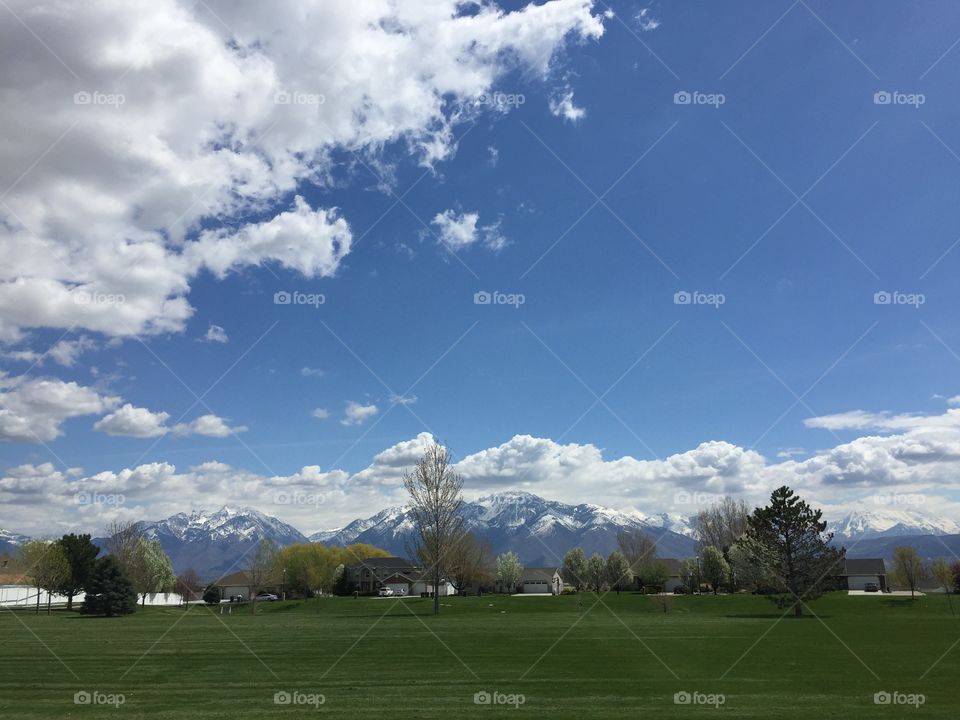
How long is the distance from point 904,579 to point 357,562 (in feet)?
354

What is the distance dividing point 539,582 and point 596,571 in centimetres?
4582

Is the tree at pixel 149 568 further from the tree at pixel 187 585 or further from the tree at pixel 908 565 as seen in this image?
the tree at pixel 908 565

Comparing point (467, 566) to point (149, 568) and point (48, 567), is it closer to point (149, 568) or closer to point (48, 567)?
point (149, 568)

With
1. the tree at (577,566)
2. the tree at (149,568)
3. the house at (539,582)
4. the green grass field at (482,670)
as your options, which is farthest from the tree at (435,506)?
the house at (539,582)

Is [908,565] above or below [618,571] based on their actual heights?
above

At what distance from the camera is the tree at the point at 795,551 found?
58281 mm

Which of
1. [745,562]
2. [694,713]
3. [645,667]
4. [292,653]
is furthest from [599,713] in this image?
[745,562]

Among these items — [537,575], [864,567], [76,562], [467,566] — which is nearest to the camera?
[76,562]

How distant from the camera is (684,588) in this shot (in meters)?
113

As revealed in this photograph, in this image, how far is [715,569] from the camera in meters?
94.2

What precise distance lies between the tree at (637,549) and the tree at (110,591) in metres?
82.1

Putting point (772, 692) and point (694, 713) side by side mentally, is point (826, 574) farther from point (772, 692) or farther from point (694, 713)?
point (694, 713)

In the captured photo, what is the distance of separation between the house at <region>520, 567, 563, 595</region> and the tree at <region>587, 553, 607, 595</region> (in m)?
33.0

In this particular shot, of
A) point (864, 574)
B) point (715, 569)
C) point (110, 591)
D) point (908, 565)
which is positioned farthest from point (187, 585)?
point (864, 574)
